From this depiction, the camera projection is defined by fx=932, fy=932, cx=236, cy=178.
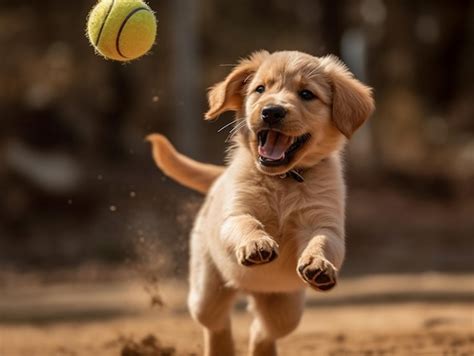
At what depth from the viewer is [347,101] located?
5.43 metres

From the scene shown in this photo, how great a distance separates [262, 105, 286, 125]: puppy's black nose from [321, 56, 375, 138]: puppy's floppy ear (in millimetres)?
437

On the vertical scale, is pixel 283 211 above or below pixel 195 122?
below

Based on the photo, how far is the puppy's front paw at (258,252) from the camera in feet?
15.3

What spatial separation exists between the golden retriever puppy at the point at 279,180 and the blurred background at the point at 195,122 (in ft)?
14.3

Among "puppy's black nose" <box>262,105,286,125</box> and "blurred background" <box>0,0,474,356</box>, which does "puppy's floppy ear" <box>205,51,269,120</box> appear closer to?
"puppy's black nose" <box>262,105,286,125</box>

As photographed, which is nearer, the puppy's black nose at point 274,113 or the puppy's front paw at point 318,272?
the puppy's front paw at point 318,272

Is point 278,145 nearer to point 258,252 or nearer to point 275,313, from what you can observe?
point 258,252

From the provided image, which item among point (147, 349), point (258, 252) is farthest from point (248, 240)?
point (147, 349)

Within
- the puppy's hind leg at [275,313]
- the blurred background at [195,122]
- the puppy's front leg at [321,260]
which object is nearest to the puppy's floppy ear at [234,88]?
the puppy's front leg at [321,260]

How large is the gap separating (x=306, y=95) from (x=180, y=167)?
1.49 metres

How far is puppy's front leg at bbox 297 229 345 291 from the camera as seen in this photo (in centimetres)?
454

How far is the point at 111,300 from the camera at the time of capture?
1052cm

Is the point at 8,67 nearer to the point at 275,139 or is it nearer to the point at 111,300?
the point at 111,300

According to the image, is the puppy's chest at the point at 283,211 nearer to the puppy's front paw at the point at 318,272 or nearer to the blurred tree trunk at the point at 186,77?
the puppy's front paw at the point at 318,272
